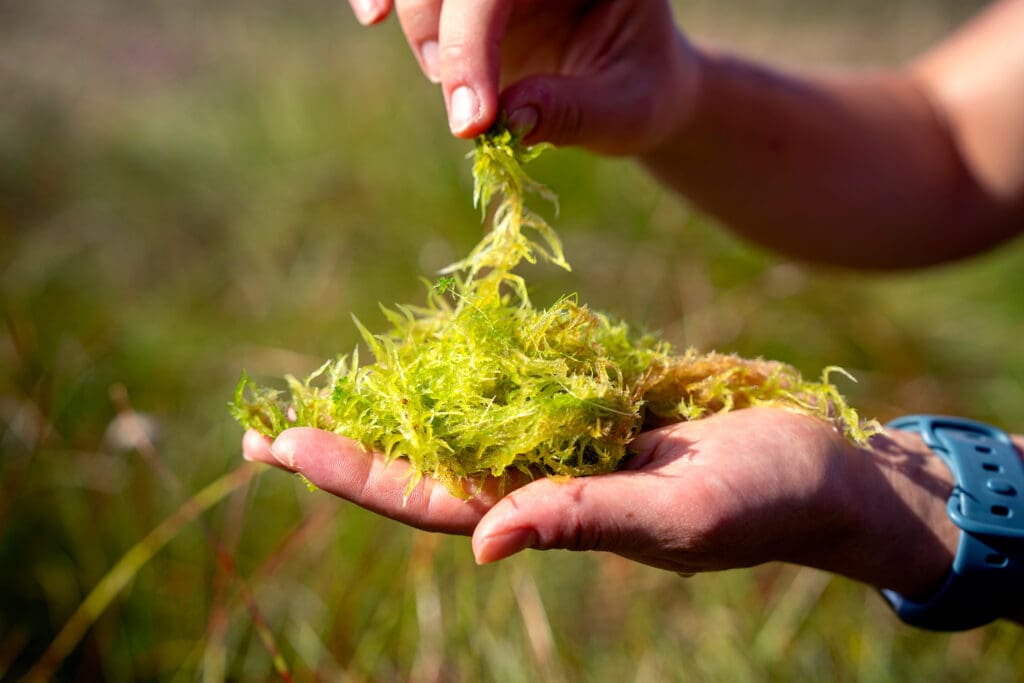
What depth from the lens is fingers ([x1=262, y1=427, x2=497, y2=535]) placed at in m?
1.12

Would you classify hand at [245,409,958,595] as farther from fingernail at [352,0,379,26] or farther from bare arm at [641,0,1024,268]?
bare arm at [641,0,1024,268]

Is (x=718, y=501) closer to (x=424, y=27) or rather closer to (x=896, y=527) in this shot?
(x=896, y=527)

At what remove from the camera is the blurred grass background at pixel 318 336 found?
212cm

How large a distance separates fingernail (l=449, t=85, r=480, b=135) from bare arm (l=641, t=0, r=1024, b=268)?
2.92 ft

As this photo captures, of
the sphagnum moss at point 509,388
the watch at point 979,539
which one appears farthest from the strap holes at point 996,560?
the sphagnum moss at point 509,388

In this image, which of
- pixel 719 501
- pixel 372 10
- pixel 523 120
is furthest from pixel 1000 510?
pixel 372 10

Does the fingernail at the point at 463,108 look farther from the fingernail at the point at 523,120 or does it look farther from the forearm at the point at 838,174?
the forearm at the point at 838,174

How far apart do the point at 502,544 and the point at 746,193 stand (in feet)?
4.96

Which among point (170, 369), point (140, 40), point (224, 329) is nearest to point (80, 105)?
point (140, 40)

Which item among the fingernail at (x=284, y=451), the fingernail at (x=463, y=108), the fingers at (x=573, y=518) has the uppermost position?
the fingernail at (x=463, y=108)

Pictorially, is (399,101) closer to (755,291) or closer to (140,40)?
(755,291)

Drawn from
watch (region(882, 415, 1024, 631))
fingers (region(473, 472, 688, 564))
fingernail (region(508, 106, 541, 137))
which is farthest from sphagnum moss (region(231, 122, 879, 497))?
watch (region(882, 415, 1024, 631))

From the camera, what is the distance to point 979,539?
4.36ft

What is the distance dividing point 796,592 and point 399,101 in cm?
321
